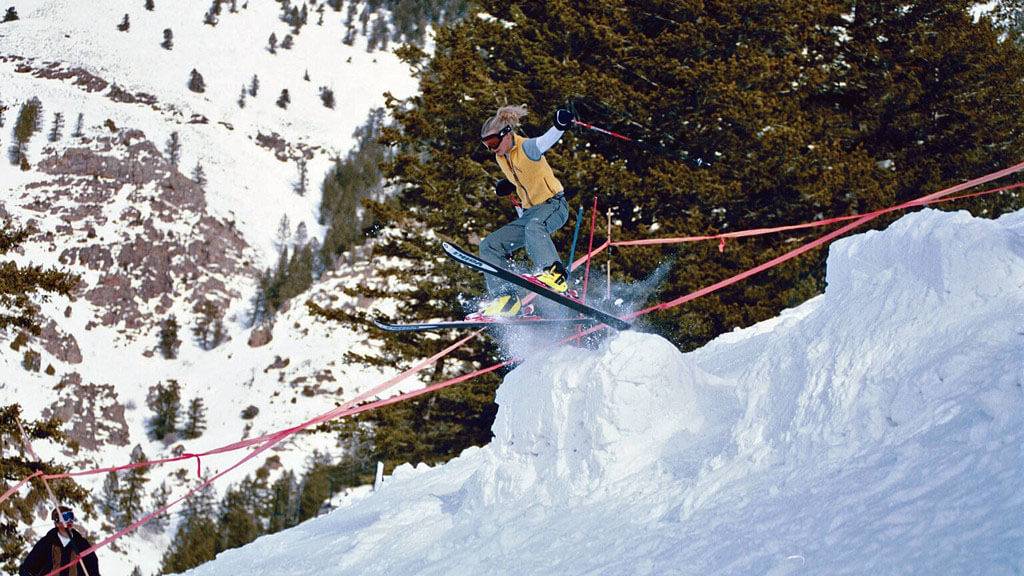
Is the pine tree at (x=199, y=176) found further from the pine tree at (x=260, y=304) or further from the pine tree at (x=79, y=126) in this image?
the pine tree at (x=79, y=126)

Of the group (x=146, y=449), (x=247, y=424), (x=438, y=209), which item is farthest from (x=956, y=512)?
(x=146, y=449)

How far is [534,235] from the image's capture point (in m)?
8.57

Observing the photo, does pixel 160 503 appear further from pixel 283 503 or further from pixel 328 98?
pixel 328 98

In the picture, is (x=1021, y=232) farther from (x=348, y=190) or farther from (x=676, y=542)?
(x=348, y=190)

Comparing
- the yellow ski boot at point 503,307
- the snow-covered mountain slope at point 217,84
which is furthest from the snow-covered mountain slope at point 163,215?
the yellow ski boot at point 503,307

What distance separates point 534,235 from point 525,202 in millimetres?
344

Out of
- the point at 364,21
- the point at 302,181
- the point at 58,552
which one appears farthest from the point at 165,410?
the point at 364,21

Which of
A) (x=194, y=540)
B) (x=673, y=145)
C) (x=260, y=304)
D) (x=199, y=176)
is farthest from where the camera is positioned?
(x=199, y=176)

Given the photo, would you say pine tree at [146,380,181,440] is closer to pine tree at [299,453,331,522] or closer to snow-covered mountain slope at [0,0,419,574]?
snow-covered mountain slope at [0,0,419,574]

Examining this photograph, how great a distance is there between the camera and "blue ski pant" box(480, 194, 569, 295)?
28.0ft

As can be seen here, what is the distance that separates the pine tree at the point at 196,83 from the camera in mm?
129000

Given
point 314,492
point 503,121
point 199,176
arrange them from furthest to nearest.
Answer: point 199,176 → point 314,492 → point 503,121

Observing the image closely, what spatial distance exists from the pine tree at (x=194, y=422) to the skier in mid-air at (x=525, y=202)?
8178 centimetres

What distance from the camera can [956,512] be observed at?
3.97 metres
